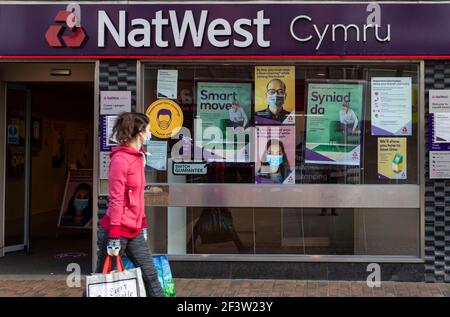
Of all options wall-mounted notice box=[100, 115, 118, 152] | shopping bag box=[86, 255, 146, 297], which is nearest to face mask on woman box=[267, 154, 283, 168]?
wall-mounted notice box=[100, 115, 118, 152]

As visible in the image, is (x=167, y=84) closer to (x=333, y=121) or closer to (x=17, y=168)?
(x=333, y=121)

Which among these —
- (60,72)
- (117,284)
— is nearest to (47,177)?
(60,72)

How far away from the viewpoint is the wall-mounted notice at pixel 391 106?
693 centimetres

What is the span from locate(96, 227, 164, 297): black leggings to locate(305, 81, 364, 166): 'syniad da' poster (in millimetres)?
3020

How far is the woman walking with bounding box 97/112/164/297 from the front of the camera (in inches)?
179

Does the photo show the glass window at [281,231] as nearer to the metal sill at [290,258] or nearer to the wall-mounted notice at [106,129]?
the metal sill at [290,258]

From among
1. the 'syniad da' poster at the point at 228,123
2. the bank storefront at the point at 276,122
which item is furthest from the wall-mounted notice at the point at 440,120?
the 'syniad da' poster at the point at 228,123

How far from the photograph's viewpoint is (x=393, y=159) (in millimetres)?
6980

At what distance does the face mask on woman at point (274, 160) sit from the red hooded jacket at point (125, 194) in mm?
2688

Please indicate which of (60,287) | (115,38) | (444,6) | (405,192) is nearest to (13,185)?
(60,287)

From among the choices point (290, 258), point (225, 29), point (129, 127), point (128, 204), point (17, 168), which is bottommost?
point (290, 258)

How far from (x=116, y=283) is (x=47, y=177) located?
766 cm

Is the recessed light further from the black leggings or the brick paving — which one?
the black leggings

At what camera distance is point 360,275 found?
22.6 feet
